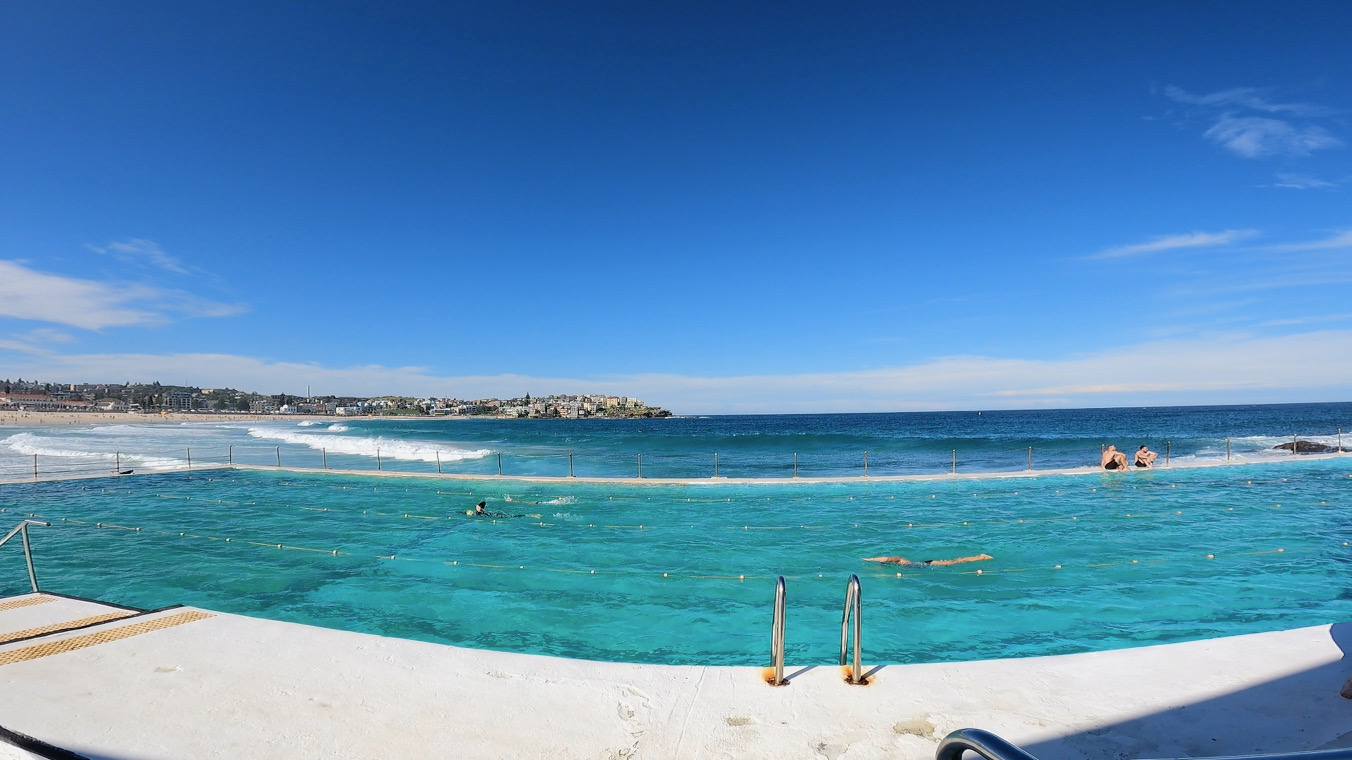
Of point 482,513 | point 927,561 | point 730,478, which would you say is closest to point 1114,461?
point 730,478

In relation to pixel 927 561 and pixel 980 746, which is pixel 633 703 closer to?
pixel 980 746

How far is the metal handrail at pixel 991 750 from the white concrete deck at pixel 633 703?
4.57ft

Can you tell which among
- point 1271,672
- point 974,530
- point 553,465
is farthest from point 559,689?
point 553,465

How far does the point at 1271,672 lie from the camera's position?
3.89 meters

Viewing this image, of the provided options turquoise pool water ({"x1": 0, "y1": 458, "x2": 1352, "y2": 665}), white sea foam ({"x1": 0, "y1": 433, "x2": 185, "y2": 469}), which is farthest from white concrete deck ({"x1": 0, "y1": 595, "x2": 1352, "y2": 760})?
white sea foam ({"x1": 0, "y1": 433, "x2": 185, "y2": 469})

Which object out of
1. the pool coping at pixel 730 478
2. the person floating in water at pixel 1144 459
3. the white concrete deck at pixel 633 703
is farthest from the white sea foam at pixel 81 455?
the person floating in water at pixel 1144 459

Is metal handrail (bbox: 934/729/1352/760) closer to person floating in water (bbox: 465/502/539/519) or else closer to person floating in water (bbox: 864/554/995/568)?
person floating in water (bbox: 864/554/995/568)

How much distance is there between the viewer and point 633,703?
372 centimetres

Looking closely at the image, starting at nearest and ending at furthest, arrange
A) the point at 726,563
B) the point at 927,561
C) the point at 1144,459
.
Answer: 1. the point at 927,561
2. the point at 726,563
3. the point at 1144,459

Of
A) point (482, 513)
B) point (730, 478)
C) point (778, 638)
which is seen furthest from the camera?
point (730, 478)

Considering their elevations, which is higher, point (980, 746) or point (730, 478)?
point (980, 746)

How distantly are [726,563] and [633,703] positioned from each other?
6.86m

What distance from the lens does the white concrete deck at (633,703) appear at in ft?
10.6

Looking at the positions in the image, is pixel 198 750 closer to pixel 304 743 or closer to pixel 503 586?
pixel 304 743
